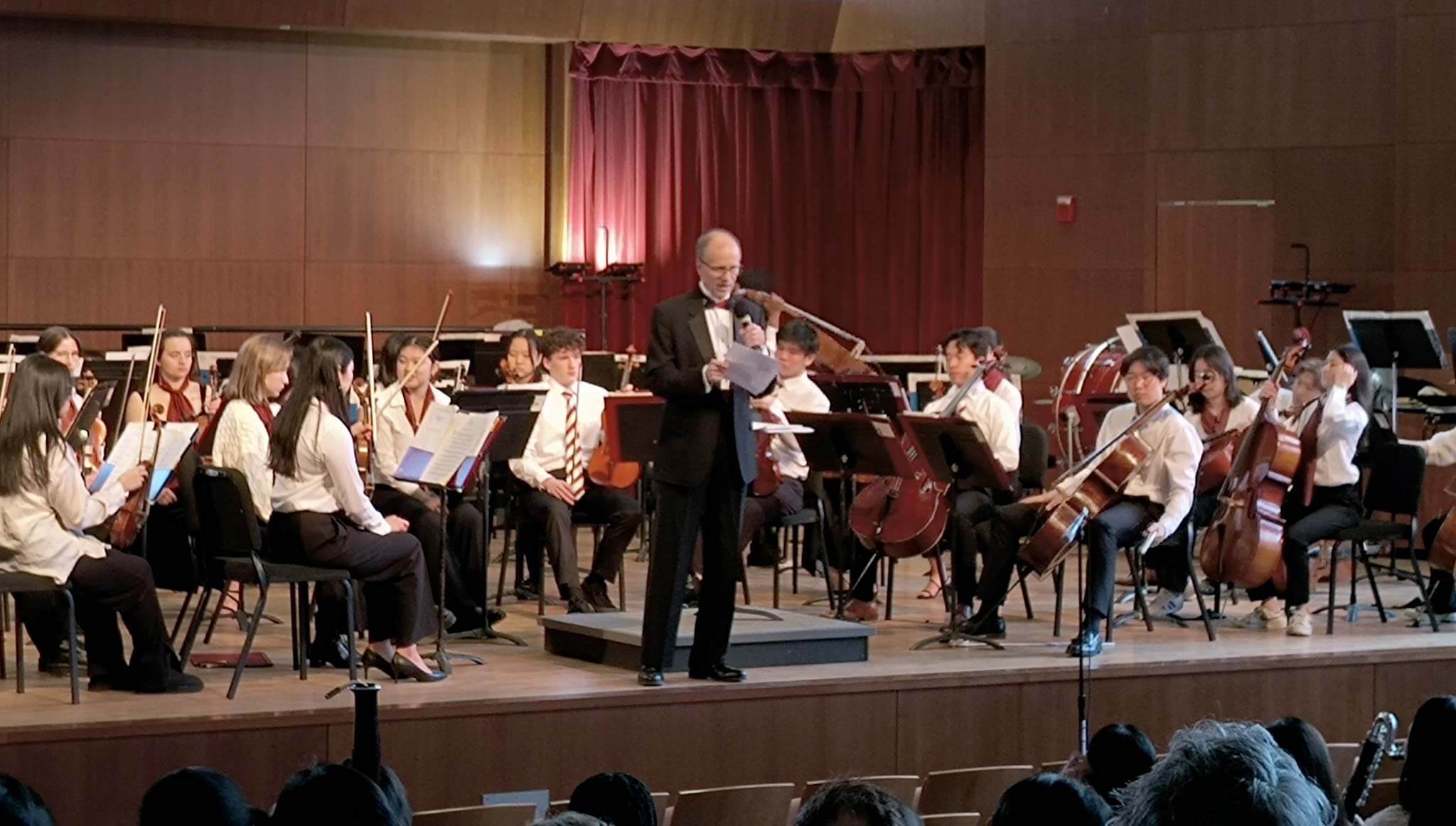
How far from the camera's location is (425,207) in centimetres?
1420

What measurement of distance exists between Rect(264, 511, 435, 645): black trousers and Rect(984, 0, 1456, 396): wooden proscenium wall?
7711 millimetres

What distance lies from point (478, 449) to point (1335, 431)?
3.59 metres

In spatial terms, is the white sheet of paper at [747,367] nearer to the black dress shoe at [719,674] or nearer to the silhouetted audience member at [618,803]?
the black dress shoe at [719,674]

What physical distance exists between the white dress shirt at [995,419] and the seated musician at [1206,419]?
73 centimetres

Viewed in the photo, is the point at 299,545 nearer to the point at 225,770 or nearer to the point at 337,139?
the point at 225,770

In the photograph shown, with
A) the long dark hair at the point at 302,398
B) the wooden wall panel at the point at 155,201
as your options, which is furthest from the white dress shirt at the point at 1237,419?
the wooden wall panel at the point at 155,201

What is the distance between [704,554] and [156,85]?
27.3ft

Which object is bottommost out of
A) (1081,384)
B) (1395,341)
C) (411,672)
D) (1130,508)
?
(411,672)

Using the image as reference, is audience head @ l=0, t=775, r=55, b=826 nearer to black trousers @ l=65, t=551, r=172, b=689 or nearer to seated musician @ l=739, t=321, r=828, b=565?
black trousers @ l=65, t=551, r=172, b=689

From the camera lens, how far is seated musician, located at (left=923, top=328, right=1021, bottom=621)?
821 centimetres

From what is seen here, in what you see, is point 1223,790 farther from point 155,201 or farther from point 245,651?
point 155,201

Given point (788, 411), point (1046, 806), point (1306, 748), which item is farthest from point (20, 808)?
point (788, 411)

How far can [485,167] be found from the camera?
47.0 feet

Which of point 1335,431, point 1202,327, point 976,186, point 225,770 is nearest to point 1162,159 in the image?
point 976,186
